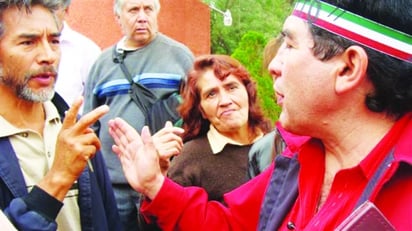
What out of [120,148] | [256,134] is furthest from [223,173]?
[120,148]

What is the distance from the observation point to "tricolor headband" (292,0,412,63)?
1630 millimetres

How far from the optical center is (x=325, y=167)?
1.93m

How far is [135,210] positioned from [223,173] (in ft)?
2.58

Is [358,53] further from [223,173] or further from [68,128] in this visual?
[223,173]

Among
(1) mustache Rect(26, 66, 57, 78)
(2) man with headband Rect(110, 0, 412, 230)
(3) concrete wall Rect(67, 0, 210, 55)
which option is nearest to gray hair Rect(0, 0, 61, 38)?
(1) mustache Rect(26, 66, 57, 78)

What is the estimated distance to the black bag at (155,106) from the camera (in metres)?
3.90

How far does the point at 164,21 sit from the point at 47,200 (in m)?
9.12

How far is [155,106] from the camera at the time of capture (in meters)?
3.93

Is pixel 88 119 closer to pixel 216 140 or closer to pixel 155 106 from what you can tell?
pixel 216 140

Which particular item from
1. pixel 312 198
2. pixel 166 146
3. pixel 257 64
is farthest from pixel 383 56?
pixel 257 64

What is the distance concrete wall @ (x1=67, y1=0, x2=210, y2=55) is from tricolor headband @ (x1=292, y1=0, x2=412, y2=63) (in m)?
8.70

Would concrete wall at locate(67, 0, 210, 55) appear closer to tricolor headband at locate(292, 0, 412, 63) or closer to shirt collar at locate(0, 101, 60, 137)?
shirt collar at locate(0, 101, 60, 137)

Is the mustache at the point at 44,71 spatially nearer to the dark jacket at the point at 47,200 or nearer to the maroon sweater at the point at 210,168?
the dark jacket at the point at 47,200

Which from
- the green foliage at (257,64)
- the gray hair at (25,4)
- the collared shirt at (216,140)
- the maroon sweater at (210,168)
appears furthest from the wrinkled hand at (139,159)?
the green foliage at (257,64)
